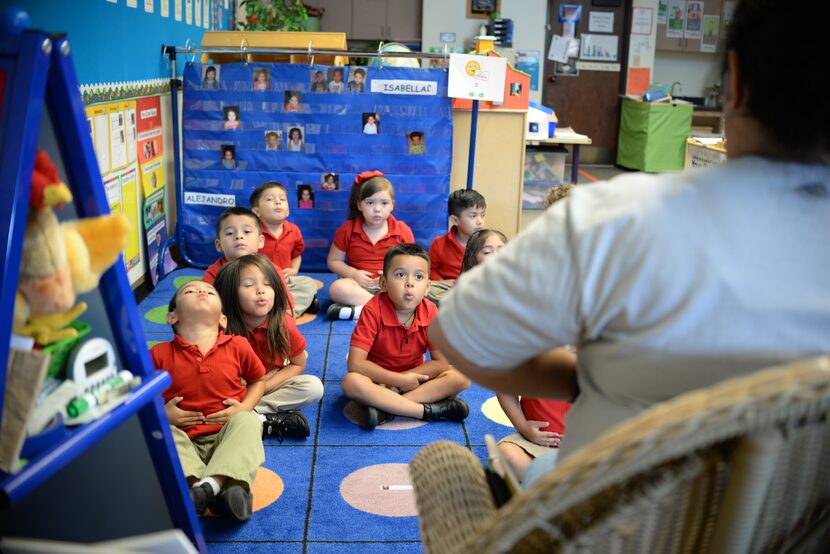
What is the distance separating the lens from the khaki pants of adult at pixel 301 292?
338 centimetres

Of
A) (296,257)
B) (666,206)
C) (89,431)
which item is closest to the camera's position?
(666,206)

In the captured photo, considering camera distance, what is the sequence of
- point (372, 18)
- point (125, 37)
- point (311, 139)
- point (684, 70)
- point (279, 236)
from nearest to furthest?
point (125, 37) → point (279, 236) → point (311, 139) → point (372, 18) → point (684, 70)

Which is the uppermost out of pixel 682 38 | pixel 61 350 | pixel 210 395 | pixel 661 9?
pixel 661 9

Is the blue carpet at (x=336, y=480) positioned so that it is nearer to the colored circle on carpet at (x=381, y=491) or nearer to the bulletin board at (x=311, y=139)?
the colored circle on carpet at (x=381, y=491)

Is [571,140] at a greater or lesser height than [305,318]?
greater

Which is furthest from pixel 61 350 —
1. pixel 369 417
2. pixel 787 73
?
pixel 369 417

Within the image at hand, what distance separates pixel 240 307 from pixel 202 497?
706mm

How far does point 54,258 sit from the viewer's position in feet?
3.24

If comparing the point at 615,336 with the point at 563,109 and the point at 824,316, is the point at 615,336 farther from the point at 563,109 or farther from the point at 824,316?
the point at 563,109

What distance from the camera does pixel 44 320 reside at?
1008 millimetres

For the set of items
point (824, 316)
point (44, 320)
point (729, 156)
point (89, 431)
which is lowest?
point (89, 431)

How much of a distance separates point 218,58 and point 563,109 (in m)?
4.92

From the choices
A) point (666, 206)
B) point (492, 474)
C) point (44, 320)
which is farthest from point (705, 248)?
point (44, 320)

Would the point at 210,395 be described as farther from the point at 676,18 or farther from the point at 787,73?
the point at 676,18
